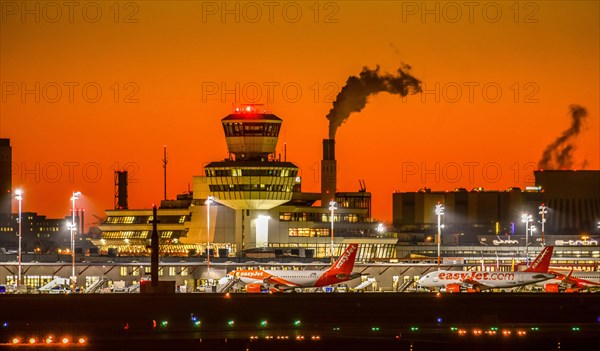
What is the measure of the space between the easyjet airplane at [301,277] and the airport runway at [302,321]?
1575 centimetres

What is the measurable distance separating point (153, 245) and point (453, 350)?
50.1m

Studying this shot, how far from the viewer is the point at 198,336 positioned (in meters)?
98.2

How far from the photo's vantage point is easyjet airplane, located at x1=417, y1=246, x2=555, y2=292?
572 feet

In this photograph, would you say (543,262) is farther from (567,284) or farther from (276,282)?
(276,282)

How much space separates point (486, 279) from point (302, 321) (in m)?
64.7

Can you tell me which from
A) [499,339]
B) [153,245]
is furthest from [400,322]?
[153,245]

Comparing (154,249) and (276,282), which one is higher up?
(154,249)

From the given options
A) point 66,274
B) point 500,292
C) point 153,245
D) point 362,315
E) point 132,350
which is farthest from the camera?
point 66,274

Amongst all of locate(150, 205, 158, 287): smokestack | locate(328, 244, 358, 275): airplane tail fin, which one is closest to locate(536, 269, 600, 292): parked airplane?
locate(328, 244, 358, 275): airplane tail fin

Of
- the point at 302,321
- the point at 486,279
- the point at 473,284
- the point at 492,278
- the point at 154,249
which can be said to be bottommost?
the point at 302,321

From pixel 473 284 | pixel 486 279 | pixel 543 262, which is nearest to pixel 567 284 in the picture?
pixel 543 262

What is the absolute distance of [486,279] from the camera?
574 feet

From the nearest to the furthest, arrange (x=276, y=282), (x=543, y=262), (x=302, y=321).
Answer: (x=302, y=321) < (x=276, y=282) < (x=543, y=262)

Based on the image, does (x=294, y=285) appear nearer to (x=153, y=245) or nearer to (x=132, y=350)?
(x=153, y=245)
